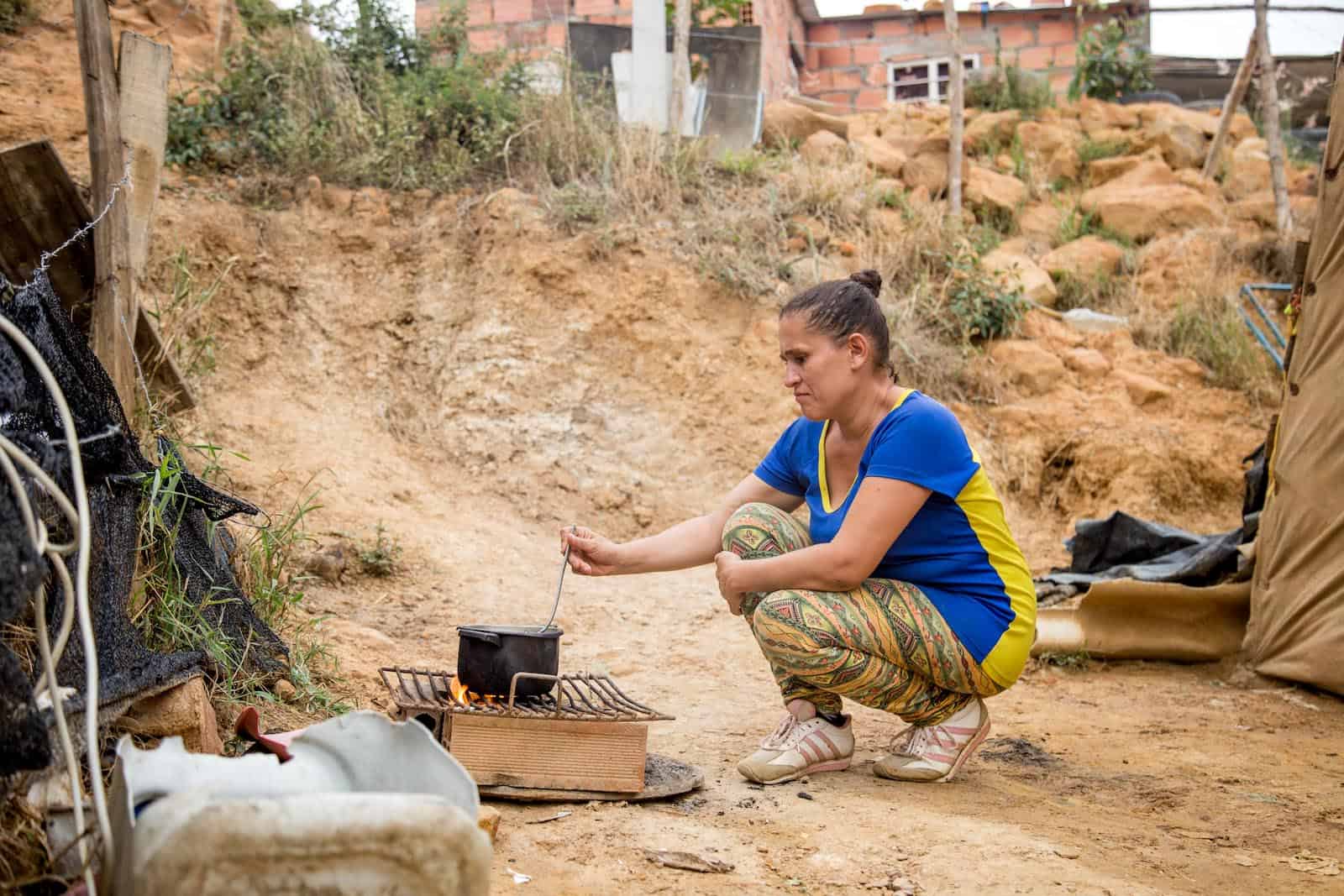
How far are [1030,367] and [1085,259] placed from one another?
1853 mm

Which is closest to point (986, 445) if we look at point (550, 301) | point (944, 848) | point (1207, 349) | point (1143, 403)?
point (1143, 403)

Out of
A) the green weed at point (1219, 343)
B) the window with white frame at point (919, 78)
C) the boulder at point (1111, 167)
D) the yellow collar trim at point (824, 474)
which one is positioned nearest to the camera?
the yellow collar trim at point (824, 474)

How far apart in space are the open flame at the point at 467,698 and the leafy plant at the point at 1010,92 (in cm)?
1081

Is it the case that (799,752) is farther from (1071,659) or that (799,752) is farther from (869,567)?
(1071,659)

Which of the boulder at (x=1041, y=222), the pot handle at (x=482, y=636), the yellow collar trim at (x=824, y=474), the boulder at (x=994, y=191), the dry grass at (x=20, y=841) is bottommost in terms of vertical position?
the pot handle at (x=482, y=636)

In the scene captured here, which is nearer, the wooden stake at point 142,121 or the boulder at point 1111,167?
the wooden stake at point 142,121

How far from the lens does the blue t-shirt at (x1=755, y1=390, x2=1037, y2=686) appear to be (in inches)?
105

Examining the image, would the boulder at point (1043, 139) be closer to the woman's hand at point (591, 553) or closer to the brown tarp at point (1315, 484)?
the brown tarp at point (1315, 484)

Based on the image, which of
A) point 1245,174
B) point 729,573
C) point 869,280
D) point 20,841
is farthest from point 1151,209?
point 20,841

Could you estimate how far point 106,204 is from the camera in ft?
10.5

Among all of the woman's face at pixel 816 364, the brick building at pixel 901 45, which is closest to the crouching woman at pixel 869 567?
the woman's face at pixel 816 364

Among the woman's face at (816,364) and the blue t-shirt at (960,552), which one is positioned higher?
the woman's face at (816,364)

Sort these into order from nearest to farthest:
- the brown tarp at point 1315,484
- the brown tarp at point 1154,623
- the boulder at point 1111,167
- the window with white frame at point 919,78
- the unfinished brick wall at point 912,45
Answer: the brown tarp at point 1315,484 < the brown tarp at point 1154,623 < the boulder at point 1111,167 < the unfinished brick wall at point 912,45 < the window with white frame at point 919,78

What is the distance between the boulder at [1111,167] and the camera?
392 inches
